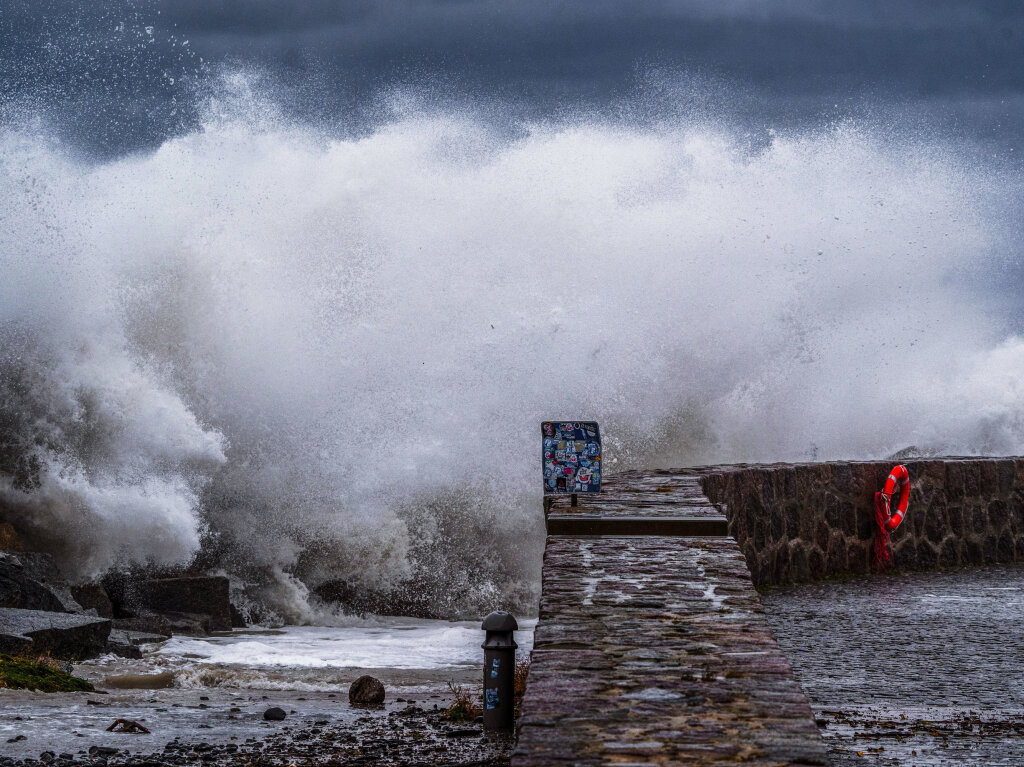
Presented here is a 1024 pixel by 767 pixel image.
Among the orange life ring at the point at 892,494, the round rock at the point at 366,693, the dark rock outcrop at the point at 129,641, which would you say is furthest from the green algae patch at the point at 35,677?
the orange life ring at the point at 892,494

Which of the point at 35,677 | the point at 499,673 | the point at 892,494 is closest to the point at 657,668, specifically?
the point at 499,673

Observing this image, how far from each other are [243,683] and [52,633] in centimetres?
119

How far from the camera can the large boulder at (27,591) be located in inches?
342

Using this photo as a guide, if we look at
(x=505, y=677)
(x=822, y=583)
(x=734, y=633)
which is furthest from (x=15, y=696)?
(x=822, y=583)

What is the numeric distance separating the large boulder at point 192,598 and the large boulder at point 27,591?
0.85 metres

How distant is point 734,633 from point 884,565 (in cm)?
588

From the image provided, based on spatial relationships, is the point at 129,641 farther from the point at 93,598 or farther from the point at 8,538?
the point at 8,538

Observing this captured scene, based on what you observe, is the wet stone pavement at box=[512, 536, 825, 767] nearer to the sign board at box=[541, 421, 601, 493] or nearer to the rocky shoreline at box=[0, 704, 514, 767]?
the rocky shoreline at box=[0, 704, 514, 767]

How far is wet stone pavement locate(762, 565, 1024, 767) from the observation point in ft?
13.7

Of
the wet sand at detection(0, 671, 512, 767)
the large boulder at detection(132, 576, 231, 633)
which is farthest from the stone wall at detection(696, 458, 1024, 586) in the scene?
the large boulder at detection(132, 576, 231, 633)

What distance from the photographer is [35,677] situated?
20.4ft

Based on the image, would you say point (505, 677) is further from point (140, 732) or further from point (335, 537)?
point (335, 537)

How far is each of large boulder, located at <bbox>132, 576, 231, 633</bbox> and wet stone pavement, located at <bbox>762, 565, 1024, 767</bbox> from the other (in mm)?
4865

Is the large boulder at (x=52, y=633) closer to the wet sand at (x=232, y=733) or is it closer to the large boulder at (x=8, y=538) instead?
the wet sand at (x=232, y=733)
